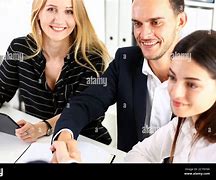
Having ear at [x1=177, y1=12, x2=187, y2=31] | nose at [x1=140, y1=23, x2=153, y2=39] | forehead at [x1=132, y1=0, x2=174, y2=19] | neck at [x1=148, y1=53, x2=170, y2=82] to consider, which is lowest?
neck at [x1=148, y1=53, x2=170, y2=82]

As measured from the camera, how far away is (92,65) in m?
0.87

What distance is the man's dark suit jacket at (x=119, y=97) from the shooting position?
34.2 inches

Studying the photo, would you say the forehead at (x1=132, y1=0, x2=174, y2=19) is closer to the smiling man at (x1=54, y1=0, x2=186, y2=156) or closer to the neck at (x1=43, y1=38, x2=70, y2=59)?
the smiling man at (x1=54, y1=0, x2=186, y2=156)

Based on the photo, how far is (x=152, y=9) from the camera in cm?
81

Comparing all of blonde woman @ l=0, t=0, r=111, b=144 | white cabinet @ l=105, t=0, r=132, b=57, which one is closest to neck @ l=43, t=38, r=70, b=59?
blonde woman @ l=0, t=0, r=111, b=144

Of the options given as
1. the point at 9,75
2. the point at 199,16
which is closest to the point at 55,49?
the point at 9,75

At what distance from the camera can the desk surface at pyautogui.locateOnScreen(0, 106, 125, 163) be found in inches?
34.1

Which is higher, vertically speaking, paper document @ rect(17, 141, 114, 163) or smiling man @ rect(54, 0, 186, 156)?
smiling man @ rect(54, 0, 186, 156)

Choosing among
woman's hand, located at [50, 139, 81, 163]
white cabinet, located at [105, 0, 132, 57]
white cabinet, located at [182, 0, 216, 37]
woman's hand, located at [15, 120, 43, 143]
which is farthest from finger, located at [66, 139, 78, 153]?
white cabinet, located at [182, 0, 216, 37]

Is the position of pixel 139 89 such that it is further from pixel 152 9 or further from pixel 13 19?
pixel 13 19

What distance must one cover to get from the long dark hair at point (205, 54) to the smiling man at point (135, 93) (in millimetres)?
34

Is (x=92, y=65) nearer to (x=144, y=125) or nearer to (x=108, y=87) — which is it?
(x=108, y=87)

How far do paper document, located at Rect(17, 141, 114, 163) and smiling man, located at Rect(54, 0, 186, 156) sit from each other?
0.15 feet

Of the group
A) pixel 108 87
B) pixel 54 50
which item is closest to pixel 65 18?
pixel 54 50
